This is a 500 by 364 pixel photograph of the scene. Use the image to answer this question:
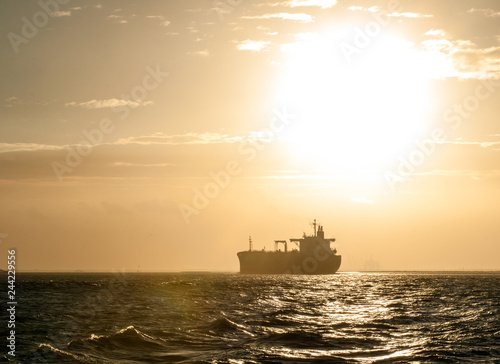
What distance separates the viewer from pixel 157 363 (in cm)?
2219

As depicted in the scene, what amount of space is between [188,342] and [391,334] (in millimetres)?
10418

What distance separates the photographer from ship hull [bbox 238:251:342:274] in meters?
158

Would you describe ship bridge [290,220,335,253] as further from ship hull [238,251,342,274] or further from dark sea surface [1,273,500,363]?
dark sea surface [1,273,500,363]

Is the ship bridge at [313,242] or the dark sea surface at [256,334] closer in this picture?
the dark sea surface at [256,334]

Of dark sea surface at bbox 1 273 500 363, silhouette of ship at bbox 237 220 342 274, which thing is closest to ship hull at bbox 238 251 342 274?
silhouette of ship at bbox 237 220 342 274

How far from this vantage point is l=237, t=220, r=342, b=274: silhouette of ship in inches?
6166

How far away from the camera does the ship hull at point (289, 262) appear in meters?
158

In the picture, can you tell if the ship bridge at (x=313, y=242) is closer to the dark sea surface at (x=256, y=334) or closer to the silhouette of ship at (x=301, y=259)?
the silhouette of ship at (x=301, y=259)

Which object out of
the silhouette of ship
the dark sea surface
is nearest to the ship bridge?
the silhouette of ship

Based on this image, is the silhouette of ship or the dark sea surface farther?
the silhouette of ship

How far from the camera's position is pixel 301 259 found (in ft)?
523

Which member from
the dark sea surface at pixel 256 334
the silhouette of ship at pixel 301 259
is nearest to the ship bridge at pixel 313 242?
the silhouette of ship at pixel 301 259

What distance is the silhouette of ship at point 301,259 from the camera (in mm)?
156625

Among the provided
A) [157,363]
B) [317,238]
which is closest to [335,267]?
[317,238]
